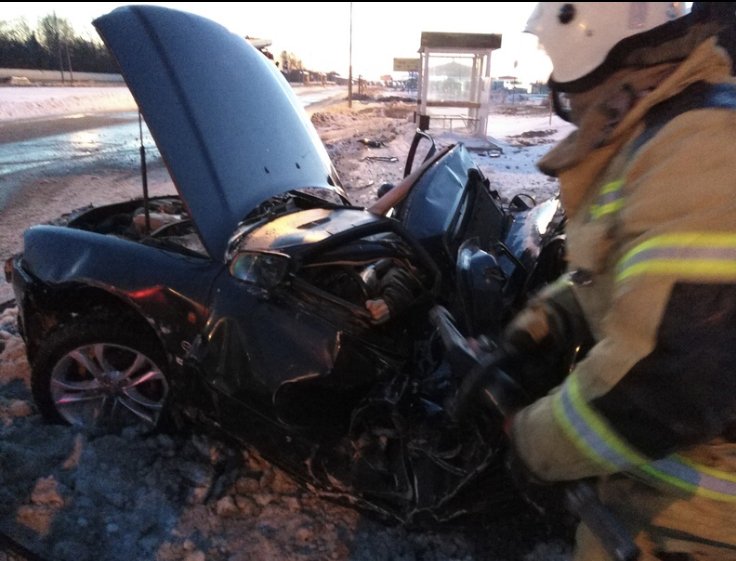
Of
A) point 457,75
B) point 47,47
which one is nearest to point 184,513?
point 457,75

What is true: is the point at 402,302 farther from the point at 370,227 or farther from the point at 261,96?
the point at 261,96

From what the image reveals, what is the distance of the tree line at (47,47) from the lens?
1222cm

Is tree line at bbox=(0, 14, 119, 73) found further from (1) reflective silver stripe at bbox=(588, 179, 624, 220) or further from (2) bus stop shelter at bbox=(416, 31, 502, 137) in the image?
(1) reflective silver stripe at bbox=(588, 179, 624, 220)

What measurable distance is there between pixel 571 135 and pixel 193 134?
184 cm

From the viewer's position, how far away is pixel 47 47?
1838cm

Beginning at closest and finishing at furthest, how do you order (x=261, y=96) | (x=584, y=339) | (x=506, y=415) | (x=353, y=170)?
(x=506, y=415), (x=584, y=339), (x=261, y=96), (x=353, y=170)

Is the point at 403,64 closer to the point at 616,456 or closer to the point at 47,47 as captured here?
the point at 47,47

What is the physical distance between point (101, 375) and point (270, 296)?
A: 1.07m

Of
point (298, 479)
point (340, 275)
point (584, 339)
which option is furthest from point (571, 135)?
point (298, 479)

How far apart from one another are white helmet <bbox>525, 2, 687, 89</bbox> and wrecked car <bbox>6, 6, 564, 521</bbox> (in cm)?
91

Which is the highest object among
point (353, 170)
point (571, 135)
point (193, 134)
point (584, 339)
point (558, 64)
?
point (558, 64)

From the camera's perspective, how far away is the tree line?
12.2 metres

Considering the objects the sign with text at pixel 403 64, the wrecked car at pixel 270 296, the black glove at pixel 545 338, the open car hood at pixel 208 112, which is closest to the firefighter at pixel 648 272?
the black glove at pixel 545 338

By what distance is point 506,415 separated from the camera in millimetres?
1444
